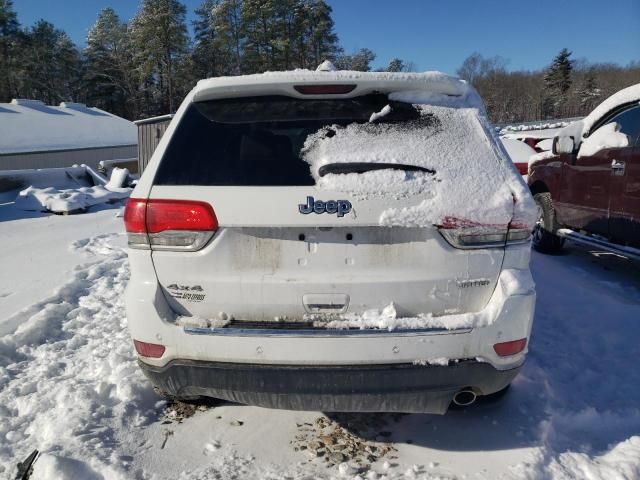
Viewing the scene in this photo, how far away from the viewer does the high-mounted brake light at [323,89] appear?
7.30 feet

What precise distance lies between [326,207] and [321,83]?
2.15 feet

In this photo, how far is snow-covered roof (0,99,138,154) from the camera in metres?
24.7

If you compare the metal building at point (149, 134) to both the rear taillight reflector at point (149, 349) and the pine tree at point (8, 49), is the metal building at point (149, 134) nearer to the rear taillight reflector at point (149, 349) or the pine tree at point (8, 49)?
the rear taillight reflector at point (149, 349)

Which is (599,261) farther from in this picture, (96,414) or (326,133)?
(96,414)

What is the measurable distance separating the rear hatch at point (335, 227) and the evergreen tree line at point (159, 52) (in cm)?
4876

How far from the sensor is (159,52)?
171ft

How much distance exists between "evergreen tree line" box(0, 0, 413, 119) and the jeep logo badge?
48.7 meters

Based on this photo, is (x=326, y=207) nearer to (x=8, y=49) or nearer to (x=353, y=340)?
(x=353, y=340)

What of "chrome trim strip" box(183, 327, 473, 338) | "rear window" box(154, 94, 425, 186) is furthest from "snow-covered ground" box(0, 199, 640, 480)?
"rear window" box(154, 94, 425, 186)

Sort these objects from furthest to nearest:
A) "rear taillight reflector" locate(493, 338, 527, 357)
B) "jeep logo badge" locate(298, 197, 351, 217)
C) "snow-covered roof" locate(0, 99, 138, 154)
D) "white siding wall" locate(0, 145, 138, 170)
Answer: "snow-covered roof" locate(0, 99, 138, 154), "white siding wall" locate(0, 145, 138, 170), "rear taillight reflector" locate(493, 338, 527, 357), "jeep logo badge" locate(298, 197, 351, 217)

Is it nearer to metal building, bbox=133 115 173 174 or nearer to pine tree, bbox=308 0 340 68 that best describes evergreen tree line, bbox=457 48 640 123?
pine tree, bbox=308 0 340 68

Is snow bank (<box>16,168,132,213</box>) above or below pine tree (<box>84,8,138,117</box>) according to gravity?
below

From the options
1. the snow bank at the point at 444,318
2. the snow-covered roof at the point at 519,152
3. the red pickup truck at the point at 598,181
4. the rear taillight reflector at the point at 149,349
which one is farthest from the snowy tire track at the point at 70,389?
the snow-covered roof at the point at 519,152

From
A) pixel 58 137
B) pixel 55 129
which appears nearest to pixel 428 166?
pixel 58 137
